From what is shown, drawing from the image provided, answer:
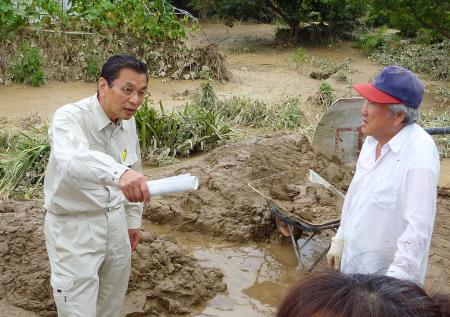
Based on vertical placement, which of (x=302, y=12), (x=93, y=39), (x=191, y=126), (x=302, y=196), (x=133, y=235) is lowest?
(x=302, y=196)

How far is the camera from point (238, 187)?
639cm

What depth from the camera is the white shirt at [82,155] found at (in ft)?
8.86

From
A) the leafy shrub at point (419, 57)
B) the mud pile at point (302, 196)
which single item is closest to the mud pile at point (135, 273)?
the mud pile at point (302, 196)

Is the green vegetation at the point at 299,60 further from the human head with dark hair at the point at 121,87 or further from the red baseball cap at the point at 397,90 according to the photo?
the red baseball cap at the point at 397,90

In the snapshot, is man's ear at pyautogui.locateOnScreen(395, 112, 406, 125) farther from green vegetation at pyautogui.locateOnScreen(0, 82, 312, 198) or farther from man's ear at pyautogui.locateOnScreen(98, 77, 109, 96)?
green vegetation at pyautogui.locateOnScreen(0, 82, 312, 198)

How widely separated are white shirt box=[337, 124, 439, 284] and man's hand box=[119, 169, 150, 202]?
2.90ft

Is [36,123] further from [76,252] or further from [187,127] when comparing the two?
[76,252]

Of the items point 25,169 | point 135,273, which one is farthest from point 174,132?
point 135,273

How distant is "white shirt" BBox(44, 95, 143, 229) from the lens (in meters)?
2.70

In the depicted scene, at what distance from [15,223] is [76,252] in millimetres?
1743

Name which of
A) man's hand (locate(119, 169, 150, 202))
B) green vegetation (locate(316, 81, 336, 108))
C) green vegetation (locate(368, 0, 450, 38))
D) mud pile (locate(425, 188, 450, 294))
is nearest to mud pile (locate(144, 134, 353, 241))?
mud pile (locate(425, 188, 450, 294))

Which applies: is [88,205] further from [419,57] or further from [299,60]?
[419,57]

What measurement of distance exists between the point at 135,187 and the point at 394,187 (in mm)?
1102

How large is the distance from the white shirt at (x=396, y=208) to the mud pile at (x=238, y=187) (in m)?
3.15
